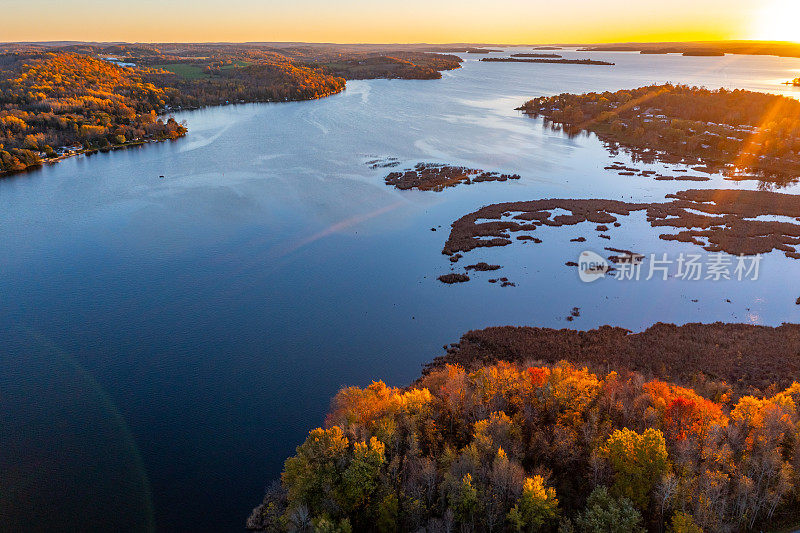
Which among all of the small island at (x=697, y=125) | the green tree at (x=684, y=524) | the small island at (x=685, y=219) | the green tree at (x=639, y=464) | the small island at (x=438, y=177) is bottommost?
the green tree at (x=684, y=524)

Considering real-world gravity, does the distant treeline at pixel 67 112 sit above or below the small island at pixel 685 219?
above

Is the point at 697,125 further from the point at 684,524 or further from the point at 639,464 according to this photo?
the point at 684,524

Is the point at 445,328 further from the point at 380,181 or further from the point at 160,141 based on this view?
the point at 160,141

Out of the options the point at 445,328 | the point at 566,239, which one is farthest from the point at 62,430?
the point at 566,239

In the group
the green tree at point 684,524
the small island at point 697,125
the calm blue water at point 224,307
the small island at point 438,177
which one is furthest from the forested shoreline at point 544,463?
the small island at point 697,125

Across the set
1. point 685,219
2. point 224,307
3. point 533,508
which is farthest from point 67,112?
point 533,508

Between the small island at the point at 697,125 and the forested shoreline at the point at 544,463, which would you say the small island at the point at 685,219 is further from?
the forested shoreline at the point at 544,463

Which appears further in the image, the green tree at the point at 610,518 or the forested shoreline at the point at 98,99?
the forested shoreline at the point at 98,99

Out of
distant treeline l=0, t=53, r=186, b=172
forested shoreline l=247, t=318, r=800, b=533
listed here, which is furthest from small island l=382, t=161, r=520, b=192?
distant treeline l=0, t=53, r=186, b=172
